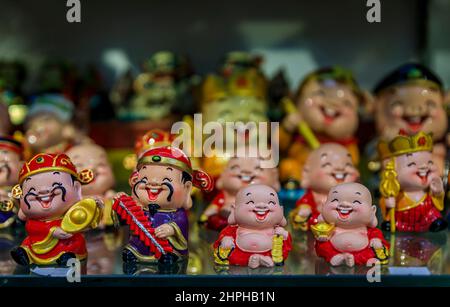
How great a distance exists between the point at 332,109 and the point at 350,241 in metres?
1.11

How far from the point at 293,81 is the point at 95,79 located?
1081 millimetres

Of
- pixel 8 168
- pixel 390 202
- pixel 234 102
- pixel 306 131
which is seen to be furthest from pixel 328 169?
pixel 8 168

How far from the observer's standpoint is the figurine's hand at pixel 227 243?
2299mm

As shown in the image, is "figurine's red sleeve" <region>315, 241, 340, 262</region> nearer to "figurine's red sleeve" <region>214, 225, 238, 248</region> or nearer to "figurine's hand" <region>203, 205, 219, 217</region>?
"figurine's red sleeve" <region>214, 225, 238, 248</region>

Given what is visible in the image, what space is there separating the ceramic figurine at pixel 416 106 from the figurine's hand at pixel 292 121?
39 cm

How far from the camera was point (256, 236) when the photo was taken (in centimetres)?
229

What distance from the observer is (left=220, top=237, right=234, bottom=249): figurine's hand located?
2.30 metres

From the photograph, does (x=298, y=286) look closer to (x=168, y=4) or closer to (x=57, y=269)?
(x=57, y=269)

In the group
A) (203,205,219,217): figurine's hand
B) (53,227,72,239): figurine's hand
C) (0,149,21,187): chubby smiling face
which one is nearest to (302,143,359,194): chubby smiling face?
(203,205,219,217): figurine's hand

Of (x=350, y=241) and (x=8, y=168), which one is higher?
(x=8, y=168)

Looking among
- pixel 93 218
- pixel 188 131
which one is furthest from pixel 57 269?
pixel 188 131

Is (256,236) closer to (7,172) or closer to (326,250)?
(326,250)

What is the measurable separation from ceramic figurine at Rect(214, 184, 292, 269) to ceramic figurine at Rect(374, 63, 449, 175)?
1.02 m

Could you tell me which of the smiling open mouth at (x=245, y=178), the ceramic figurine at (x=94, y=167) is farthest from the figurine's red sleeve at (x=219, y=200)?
the ceramic figurine at (x=94, y=167)
